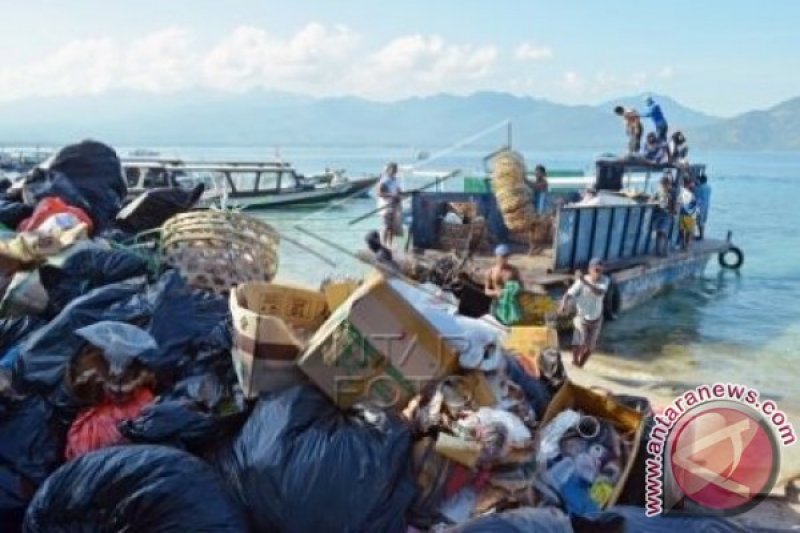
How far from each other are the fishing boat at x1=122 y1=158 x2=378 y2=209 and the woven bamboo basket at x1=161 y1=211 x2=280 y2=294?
15262 millimetres

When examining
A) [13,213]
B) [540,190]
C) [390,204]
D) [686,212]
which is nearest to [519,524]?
[13,213]

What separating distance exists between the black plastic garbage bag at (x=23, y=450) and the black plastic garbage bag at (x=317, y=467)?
0.68 meters

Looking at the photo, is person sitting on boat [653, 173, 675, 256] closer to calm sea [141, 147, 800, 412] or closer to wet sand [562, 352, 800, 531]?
calm sea [141, 147, 800, 412]

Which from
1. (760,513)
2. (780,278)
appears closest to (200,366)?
(760,513)

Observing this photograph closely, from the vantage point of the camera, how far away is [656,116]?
1232cm

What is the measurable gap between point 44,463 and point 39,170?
3.27 m

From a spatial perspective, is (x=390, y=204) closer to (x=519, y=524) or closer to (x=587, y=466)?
(x=587, y=466)

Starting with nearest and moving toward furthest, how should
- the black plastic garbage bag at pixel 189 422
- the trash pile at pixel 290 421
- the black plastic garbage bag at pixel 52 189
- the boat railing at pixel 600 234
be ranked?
the trash pile at pixel 290 421
the black plastic garbage bag at pixel 189 422
the black plastic garbage bag at pixel 52 189
the boat railing at pixel 600 234

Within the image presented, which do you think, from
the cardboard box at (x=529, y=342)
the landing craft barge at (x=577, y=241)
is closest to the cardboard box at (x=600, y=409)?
the cardboard box at (x=529, y=342)

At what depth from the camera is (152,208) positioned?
5199mm

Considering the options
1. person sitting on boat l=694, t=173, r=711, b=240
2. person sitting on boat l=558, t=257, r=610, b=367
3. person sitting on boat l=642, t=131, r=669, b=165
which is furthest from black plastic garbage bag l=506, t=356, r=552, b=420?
person sitting on boat l=694, t=173, r=711, b=240

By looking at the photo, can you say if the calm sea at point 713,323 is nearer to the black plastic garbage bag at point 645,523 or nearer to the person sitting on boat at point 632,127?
the person sitting on boat at point 632,127

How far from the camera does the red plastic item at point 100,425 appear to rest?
2900 mm

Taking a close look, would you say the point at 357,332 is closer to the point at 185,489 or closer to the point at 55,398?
the point at 185,489
